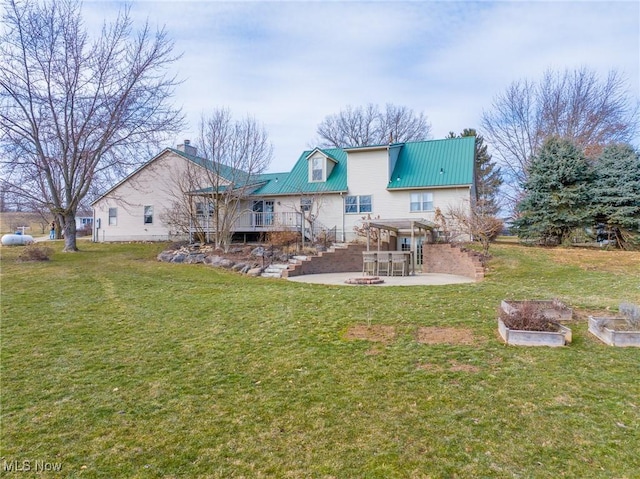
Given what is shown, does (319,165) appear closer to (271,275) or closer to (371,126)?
(271,275)

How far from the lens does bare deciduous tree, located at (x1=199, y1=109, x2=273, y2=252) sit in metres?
17.4

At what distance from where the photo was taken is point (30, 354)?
5.30 metres

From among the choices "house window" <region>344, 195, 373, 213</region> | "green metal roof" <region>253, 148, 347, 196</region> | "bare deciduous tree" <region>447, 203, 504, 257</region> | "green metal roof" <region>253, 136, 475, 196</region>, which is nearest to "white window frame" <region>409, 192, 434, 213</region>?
"green metal roof" <region>253, 136, 475, 196</region>

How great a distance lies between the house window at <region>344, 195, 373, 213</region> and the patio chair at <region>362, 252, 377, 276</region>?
19.0 ft

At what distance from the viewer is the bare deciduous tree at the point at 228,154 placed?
17.4 metres

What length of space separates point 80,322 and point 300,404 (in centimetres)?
518

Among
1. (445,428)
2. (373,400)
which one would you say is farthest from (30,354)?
(445,428)

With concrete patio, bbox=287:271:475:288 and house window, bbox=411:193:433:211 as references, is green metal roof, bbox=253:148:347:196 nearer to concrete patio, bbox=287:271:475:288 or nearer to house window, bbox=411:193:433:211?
house window, bbox=411:193:433:211

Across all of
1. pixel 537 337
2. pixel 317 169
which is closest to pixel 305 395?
pixel 537 337

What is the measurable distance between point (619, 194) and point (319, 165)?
13.6 metres

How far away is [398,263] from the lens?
1425 centimetres

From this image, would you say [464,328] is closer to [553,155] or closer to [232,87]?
[232,87]

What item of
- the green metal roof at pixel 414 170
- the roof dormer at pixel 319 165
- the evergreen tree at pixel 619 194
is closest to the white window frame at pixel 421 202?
the green metal roof at pixel 414 170

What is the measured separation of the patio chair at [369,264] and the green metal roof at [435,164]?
611 cm
